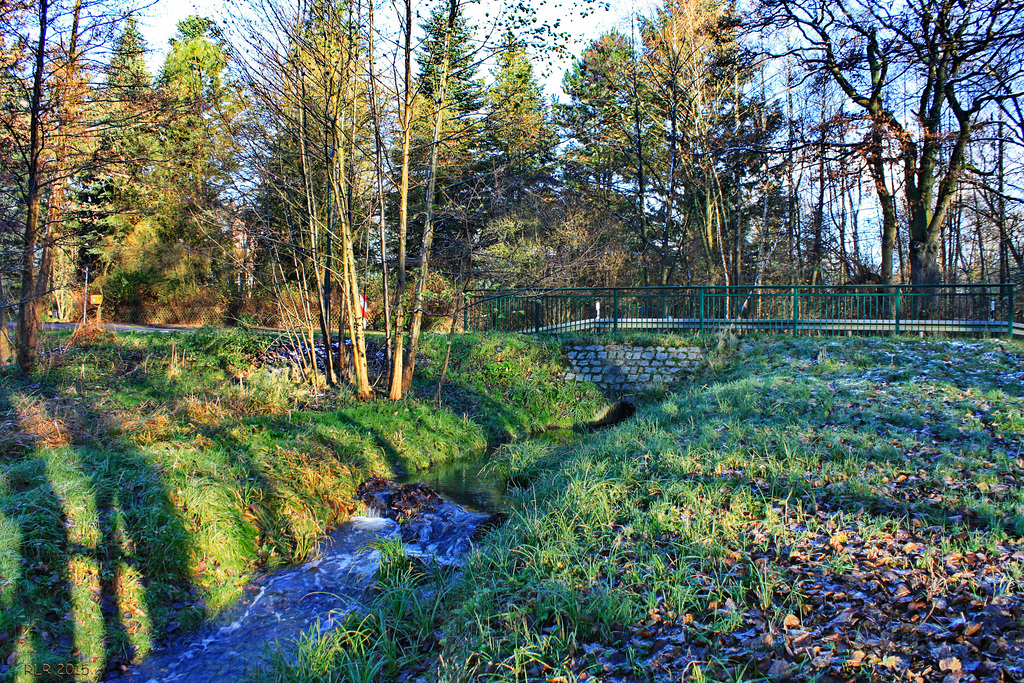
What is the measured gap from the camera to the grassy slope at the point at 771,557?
3.33m

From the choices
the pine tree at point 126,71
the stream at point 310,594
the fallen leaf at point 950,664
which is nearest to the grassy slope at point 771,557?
the fallen leaf at point 950,664

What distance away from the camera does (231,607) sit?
4.99 m

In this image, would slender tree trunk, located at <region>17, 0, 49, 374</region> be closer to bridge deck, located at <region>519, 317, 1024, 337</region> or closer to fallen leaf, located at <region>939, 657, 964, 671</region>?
bridge deck, located at <region>519, 317, 1024, 337</region>

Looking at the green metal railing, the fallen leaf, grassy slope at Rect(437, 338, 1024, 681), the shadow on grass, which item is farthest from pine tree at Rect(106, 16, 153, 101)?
the fallen leaf

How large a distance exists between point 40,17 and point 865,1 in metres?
18.0

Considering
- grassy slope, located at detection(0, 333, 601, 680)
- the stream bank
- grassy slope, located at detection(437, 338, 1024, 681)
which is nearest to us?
grassy slope, located at detection(437, 338, 1024, 681)

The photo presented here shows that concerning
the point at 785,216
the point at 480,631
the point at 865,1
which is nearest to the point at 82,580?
the point at 480,631

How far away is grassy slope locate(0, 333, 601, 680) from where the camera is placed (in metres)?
A: 4.34

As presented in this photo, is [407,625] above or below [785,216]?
below

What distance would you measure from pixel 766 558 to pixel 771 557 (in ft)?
0.18

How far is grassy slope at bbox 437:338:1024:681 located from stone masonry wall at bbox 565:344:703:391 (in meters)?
5.18

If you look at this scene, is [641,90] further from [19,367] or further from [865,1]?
[19,367]

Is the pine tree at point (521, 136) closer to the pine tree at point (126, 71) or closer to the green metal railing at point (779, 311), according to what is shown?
the green metal railing at point (779, 311)

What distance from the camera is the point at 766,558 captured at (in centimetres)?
432
